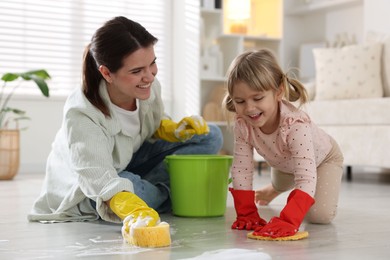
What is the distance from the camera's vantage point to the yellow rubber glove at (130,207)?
163 centimetres

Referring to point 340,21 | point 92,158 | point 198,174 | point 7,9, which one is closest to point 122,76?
point 92,158

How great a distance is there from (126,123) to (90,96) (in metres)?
0.17

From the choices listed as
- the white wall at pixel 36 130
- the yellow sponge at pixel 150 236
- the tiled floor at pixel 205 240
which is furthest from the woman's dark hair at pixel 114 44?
the white wall at pixel 36 130

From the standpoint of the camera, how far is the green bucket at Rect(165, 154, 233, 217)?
6.77 ft

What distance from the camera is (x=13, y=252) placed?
4.93ft

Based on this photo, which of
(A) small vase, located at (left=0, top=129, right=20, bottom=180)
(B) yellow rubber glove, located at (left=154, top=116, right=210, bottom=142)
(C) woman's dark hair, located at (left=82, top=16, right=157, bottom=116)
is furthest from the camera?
(A) small vase, located at (left=0, top=129, right=20, bottom=180)

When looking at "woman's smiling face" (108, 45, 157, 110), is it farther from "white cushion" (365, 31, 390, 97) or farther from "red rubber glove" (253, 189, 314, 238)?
"white cushion" (365, 31, 390, 97)

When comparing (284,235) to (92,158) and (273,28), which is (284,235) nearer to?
(92,158)

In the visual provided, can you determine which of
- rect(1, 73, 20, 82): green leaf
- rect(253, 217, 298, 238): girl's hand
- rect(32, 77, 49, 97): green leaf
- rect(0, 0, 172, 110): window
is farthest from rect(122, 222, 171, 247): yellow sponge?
rect(0, 0, 172, 110): window

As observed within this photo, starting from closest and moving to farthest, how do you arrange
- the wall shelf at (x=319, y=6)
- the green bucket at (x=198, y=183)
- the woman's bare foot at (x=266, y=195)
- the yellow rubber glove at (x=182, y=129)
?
the green bucket at (x=198, y=183) → the yellow rubber glove at (x=182, y=129) → the woman's bare foot at (x=266, y=195) → the wall shelf at (x=319, y=6)

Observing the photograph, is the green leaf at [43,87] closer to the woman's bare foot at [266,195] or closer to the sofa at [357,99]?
the sofa at [357,99]

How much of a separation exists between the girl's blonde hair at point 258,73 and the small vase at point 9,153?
102 inches

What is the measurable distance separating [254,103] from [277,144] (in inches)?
8.0

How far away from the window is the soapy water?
3567mm
